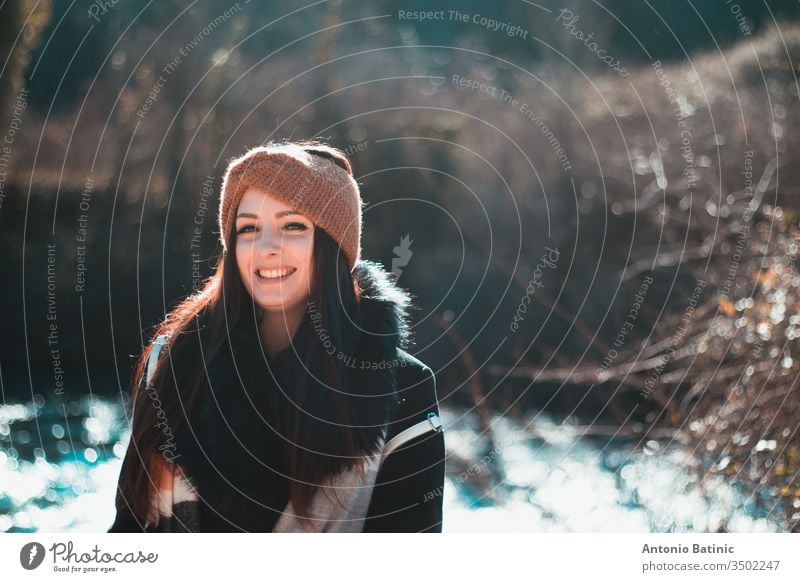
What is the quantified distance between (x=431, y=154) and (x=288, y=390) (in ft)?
23.6

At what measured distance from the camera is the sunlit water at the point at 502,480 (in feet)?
14.6

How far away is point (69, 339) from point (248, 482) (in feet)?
23.9

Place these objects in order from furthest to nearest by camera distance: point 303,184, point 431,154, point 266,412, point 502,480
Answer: point 431,154 → point 502,480 → point 266,412 → point 303,184

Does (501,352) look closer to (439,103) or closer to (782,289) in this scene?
(439,103)

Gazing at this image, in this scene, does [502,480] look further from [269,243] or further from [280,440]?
[269,243]

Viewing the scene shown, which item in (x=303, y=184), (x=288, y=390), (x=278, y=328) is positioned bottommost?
(x=288, y=390)

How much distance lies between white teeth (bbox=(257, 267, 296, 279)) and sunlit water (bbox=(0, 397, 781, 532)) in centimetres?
211

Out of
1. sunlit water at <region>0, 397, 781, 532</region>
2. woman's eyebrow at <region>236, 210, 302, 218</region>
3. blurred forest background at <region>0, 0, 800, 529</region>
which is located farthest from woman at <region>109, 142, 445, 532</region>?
blurred forest background at <region>0, 0, 800, 529</region>

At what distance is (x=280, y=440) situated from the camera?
287 centimetres

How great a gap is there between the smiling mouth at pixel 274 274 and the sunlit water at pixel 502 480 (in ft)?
6.89

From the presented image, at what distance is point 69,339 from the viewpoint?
31.3 ft

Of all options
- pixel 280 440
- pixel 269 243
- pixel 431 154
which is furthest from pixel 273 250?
pixel 431 154

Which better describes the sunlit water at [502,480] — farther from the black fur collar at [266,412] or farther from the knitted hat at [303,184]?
the knitted hat at [303,184]

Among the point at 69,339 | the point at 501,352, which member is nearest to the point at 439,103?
the point at 501,352
